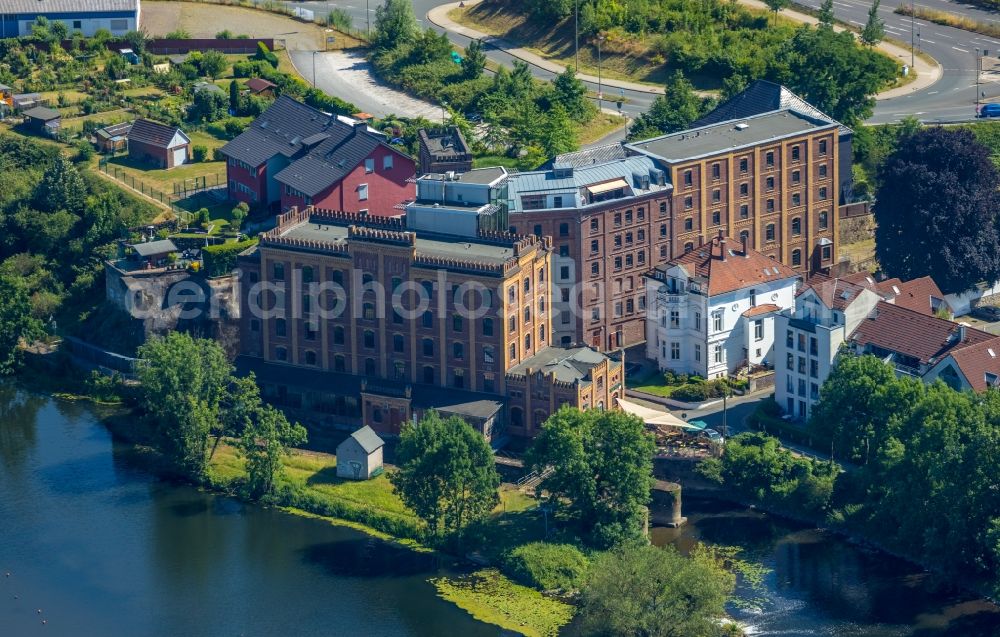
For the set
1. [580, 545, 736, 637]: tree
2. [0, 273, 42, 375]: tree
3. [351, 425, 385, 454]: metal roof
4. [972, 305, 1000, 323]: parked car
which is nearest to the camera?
[580, 545, 736, 637]: tree

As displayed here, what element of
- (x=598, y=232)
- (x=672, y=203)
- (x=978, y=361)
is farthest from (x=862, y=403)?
(x=672, y=203)

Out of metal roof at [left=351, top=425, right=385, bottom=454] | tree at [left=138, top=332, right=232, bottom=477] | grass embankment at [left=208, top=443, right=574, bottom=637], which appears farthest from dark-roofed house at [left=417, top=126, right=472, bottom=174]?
grass embankment at [left=208, top=443, right=574, bottom=637]

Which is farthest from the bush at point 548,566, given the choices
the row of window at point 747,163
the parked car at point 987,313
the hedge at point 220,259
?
the parked car at point 987,313

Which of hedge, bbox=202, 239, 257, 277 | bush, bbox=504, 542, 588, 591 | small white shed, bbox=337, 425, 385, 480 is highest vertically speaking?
hedge, bbox=202, 239, 257, 277

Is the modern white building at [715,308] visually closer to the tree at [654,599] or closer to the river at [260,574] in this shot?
the river at [260,574]

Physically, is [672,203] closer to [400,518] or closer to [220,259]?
[220,259]

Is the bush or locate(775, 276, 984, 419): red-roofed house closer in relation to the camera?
the bush

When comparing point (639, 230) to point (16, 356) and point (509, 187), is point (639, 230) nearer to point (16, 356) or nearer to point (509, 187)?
point (509, 187)

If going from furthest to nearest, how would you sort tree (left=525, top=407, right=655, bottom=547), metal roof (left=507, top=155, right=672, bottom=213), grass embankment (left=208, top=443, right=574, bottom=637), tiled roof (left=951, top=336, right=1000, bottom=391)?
metal roof (left=507, top=155, right=672, bottom=213)
tiled roof (left=951, top=336, right=1000, bottom=391)
tree (left=525, top=407, right=655, bottom=547)
grass embankment (left=208, top=443, right=574, bottom=637)

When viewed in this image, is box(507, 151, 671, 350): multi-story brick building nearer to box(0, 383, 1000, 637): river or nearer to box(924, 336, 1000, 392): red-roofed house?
box(0, 383, 1000, 637): river
